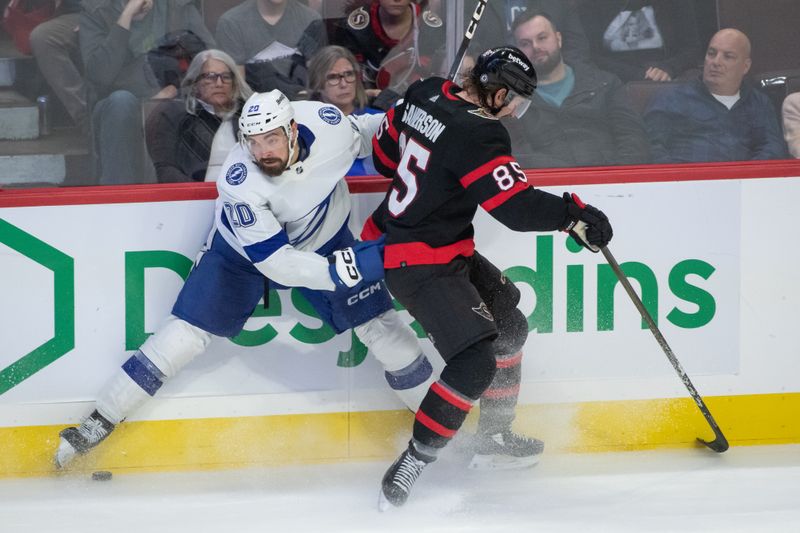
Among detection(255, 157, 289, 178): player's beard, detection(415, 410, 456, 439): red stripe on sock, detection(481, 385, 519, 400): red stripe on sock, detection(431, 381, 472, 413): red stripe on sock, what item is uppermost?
detection(255, 157, 289, 178): player's beard

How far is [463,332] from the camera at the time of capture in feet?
9.34

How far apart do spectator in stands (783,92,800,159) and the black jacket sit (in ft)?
1.59

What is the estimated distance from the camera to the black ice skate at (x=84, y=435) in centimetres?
305

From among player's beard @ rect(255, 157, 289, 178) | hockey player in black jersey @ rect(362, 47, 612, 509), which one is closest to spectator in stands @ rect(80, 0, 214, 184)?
player's beard @ rect(255, 157, 289, 178)

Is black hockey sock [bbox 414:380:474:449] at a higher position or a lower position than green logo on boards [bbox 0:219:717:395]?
lower

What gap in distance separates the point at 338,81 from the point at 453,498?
48.4 inches

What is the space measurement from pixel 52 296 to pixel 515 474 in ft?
4.65

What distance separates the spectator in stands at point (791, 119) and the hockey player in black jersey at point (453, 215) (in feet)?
2.99

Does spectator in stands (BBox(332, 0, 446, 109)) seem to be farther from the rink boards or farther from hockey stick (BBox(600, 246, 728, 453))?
hockey stick (BBox(600, 246, 728, 453))

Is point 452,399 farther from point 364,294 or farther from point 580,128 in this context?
point 580,128

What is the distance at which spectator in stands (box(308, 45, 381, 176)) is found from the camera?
10.5 ft

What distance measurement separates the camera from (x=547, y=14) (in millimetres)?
3277

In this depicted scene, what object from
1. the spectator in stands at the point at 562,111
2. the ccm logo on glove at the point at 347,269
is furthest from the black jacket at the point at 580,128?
the ccm logo on glove at the point at 347,269

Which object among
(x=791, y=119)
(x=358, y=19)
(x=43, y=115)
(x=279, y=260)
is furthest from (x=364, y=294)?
(x=791, y=119)
